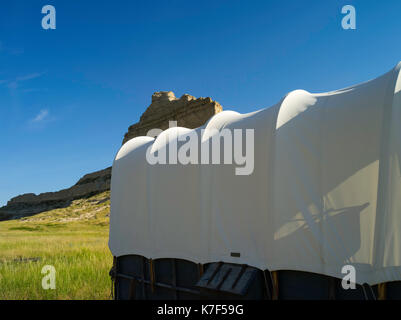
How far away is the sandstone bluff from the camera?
7069 cm

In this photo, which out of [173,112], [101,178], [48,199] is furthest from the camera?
[173,112]

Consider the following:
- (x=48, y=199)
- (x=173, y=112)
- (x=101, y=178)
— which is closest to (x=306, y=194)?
(x=101, y=178)

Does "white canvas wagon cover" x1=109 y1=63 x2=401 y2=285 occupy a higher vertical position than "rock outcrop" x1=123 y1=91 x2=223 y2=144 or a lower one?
lower

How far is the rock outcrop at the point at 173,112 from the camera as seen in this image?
75.6 meters

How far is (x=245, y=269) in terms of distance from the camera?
5.05 meters

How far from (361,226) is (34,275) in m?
10.8

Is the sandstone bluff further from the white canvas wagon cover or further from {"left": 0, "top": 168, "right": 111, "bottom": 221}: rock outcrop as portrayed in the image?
the white canvas wagon cover

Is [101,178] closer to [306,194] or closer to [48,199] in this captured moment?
[48,199]

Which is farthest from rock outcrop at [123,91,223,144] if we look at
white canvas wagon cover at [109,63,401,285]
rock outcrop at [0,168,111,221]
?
white canvas wagon cover at [109,63,401,285]

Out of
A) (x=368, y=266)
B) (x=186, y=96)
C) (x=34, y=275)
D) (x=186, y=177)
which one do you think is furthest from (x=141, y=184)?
(x=186, y=96)

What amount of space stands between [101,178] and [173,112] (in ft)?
90.8

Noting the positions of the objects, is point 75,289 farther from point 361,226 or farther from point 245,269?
point 361,226

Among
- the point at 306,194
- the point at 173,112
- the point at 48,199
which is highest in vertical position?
the point at 173,112

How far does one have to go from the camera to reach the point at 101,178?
77.8m
